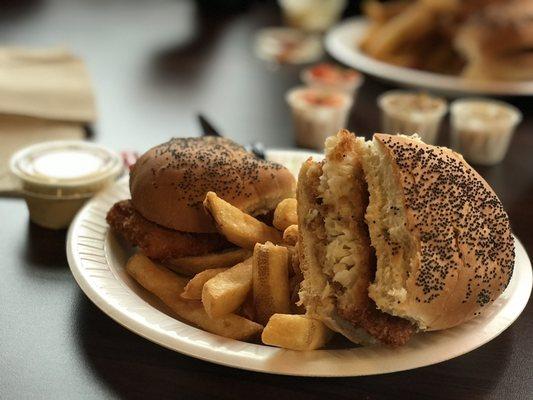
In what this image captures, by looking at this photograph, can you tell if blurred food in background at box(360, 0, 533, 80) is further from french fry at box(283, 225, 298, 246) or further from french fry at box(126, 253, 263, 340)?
french fry at box(126, 253, 263, 340)

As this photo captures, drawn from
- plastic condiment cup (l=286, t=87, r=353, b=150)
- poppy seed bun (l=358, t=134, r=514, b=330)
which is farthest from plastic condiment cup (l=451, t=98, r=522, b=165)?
poppy seed bun (l=358, t=134, r=514, b=330)

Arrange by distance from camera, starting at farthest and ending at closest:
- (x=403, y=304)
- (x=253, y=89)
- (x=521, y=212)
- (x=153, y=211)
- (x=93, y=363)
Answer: (x=253, y=89) → (x=521, y=212) → (x=153, y=211) → (x=93, y=363) → (x=403, y=304)

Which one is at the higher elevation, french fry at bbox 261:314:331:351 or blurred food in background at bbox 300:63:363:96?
french fry at bbox 261:314:331:351

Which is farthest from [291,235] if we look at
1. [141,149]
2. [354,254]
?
[141,149]

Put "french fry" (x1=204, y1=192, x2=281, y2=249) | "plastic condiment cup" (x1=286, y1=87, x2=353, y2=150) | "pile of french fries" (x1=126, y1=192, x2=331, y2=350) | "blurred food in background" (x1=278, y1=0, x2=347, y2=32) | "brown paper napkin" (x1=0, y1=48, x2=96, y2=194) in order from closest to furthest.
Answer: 1. "pile of french fries" (x1=126, y1=192, x2=331, y2=350)
2. "french fry" (x1=204, y1=192, x2=281, y2=249)
3. "brown paper napkin" (x1=0, y1=48, x2=96, y2=194)
4. "plastic condiment cup" (x1=286, y1=87, x2=353, y2=150)
5. "blurred food in background" (x1=278, y1=0, x2=347, y2=32)

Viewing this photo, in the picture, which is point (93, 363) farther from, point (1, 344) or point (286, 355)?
point (286, 355)

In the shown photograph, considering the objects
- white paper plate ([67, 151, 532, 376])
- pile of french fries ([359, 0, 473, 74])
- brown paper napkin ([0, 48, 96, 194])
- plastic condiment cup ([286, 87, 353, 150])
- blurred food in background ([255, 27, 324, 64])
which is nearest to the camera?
white paper plate ([67, 151, 532, 376])

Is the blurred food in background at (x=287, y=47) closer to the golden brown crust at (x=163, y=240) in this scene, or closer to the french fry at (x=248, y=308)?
the golden brown crust at (x=163, y=240)

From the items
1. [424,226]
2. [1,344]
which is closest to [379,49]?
[424,226]
